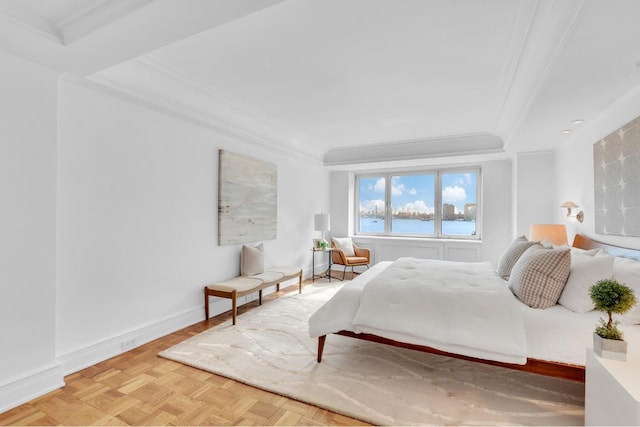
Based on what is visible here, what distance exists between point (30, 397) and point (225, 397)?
1.33m

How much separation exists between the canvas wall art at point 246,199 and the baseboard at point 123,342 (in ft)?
3.25

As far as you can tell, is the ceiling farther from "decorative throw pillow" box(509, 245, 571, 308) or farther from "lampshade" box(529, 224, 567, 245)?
"decorative throw pillow" box(509, 245, 571, 308)

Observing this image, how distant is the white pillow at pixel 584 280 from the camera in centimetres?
220

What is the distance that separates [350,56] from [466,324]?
2363 millimetres

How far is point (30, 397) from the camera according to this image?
2119 mm

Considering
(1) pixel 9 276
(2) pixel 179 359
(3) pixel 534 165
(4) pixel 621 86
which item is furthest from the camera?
(3) pixel 534 165

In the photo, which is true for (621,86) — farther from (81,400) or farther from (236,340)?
(81,400)

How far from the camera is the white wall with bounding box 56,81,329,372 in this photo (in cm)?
251

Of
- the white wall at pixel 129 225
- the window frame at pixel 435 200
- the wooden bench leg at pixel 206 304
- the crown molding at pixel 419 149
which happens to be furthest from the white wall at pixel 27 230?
the window frame at pixel 435 200

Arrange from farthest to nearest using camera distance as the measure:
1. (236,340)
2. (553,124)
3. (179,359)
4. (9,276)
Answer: (553,124) < (236,340) < (179,359) < (9,276)

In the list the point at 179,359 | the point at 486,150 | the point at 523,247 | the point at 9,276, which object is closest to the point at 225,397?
the point at 179,359

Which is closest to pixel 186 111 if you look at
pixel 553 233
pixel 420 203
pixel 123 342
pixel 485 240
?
pixel 123 342

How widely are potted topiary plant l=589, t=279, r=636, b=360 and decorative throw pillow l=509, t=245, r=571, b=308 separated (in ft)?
2.24

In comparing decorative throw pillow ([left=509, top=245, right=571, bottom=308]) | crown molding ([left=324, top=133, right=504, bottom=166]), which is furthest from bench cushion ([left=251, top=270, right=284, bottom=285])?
crown molding ([left=324, top=133, right=504, bottom=166])
